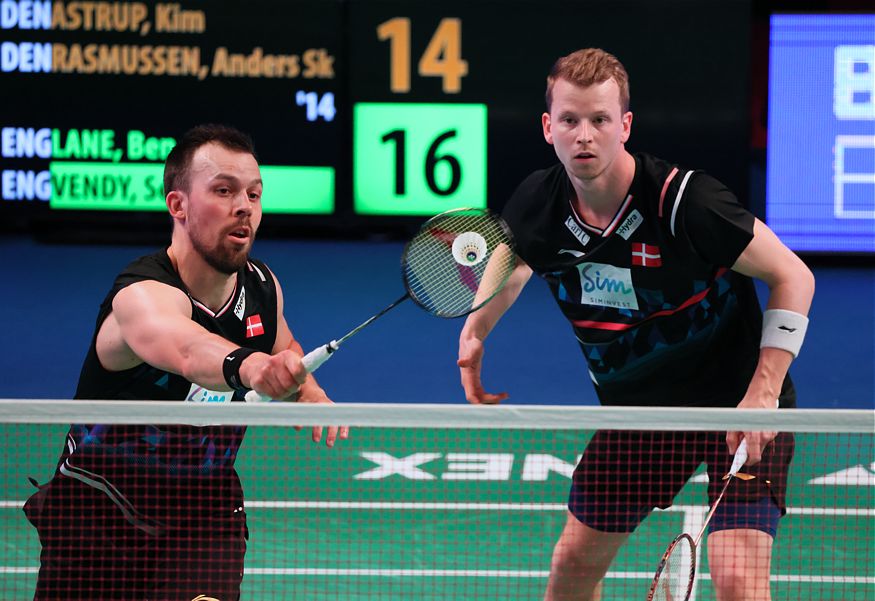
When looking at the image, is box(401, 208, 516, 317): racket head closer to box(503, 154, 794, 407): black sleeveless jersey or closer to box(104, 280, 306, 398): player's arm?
box(503, 154, 794, 407): black sleeveless jersey

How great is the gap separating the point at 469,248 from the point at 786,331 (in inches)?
33.1

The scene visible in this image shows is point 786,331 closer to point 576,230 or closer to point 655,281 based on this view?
point 655,281

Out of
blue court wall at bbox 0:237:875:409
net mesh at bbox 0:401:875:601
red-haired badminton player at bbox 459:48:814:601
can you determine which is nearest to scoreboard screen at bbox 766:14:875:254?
blue court wall at bbox 0:237:875:409

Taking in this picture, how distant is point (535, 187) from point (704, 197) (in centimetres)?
57

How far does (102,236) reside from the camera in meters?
10.8

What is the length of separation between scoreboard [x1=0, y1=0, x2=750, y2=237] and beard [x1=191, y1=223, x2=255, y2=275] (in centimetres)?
681

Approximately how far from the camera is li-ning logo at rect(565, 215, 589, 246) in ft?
12.3

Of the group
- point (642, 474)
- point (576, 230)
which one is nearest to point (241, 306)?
point (576, 230)

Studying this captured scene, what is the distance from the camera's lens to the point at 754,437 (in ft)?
10.9

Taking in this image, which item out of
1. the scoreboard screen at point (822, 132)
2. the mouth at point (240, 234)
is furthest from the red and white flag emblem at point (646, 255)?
the scoreboard screen at point (822, 132)

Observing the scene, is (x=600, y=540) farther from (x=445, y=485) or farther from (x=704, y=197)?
(x=445, y=485)

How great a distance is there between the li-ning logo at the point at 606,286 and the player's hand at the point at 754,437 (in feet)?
1.47

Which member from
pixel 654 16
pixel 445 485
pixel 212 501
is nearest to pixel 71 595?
pixel 212 501

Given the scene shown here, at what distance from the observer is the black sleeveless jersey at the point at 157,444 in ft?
11.0
